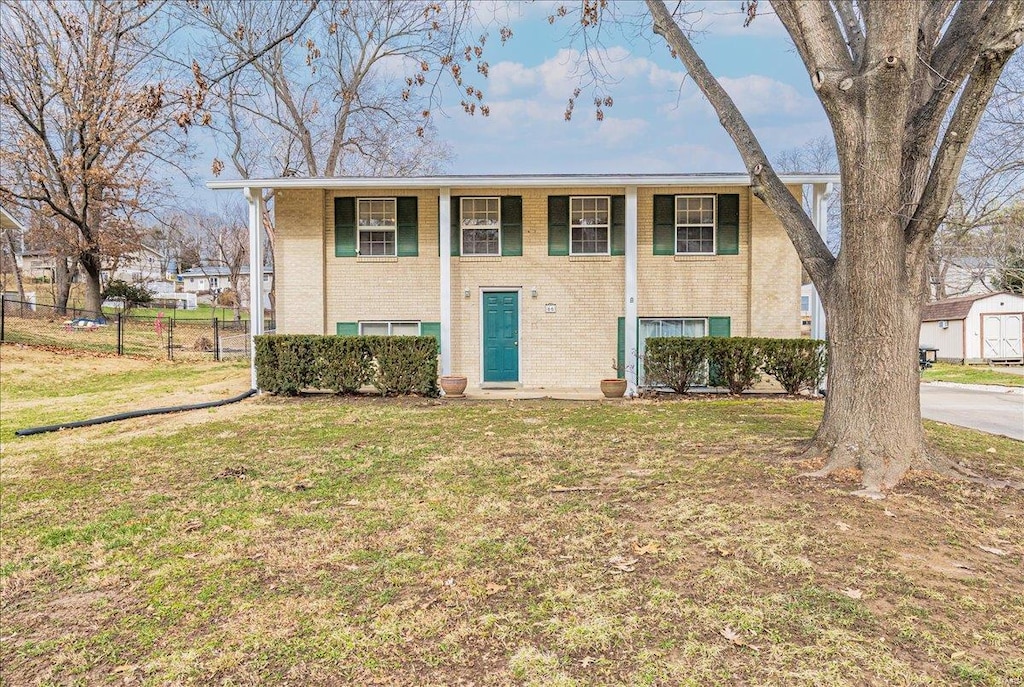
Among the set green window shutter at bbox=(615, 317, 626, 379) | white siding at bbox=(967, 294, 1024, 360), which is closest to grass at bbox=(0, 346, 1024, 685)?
green window shutter at bbox=(615, 317, 626, 379)

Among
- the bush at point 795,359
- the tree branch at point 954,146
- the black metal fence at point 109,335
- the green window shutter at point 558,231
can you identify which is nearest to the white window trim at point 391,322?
the green window shutter at point 558,231

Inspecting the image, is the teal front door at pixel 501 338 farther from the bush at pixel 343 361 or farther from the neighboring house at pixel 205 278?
the neighboring house at pixel 205 278

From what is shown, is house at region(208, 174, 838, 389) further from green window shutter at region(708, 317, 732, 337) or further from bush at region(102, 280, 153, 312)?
bush at region(102, 280, 153, 312)

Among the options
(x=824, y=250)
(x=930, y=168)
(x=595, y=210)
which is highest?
(x=595, y=210)

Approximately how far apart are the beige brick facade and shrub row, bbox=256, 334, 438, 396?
1.93 meters

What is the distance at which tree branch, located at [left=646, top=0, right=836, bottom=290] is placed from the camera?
559cm

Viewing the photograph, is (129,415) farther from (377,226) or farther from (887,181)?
(887,181)

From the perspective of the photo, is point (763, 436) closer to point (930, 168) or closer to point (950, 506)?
point (950, 506)

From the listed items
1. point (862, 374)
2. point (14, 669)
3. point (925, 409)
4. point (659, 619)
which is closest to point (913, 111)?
point (862, 374)

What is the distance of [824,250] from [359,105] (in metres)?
22.0

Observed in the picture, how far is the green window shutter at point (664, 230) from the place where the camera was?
13117 millimetres

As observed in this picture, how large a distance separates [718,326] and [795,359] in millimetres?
1961

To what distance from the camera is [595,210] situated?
13281mm

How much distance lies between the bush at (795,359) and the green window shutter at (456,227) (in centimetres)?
678
